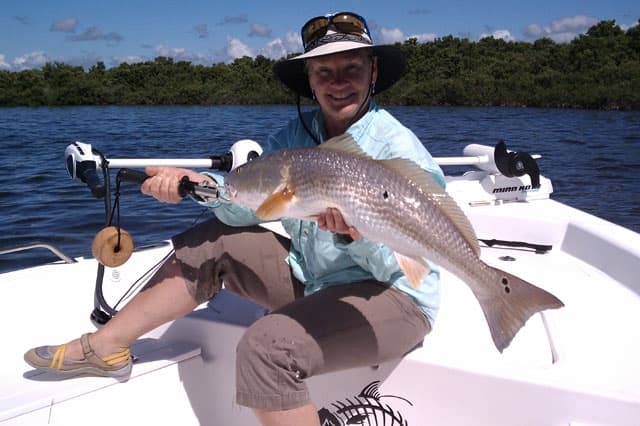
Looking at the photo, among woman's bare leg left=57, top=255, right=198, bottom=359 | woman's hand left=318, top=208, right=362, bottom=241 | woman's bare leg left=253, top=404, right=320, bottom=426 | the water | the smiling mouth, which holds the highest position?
the smiling mouth

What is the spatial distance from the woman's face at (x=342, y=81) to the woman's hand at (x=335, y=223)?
692mm

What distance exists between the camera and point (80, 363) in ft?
9.18

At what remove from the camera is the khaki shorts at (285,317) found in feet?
7.20

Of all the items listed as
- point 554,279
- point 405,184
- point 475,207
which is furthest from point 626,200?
point 405,184

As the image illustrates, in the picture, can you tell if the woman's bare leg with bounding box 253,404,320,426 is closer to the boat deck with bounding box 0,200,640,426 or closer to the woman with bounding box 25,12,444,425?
the woman with bounding box 25,12,444,425

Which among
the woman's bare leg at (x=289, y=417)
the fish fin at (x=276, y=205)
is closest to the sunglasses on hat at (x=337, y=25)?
the fish fin at (x=276, y=205)

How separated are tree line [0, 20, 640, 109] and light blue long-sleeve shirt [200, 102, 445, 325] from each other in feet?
171

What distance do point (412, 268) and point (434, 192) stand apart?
0.33 metres

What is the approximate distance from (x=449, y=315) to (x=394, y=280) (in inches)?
30.2

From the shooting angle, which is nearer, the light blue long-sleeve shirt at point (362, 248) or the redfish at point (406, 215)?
the redfish at point (406, 215)

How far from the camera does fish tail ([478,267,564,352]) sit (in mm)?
2170

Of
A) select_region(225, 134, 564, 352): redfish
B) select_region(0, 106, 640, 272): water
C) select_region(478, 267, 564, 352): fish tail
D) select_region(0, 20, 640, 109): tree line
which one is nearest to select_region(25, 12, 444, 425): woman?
select_region(225, 134, 564, 352): redfish

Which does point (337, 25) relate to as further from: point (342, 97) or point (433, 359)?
point (433, 359)

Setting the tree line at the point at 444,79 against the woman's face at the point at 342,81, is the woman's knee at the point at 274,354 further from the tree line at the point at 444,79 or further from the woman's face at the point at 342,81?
the tree line at the point at 444,79
